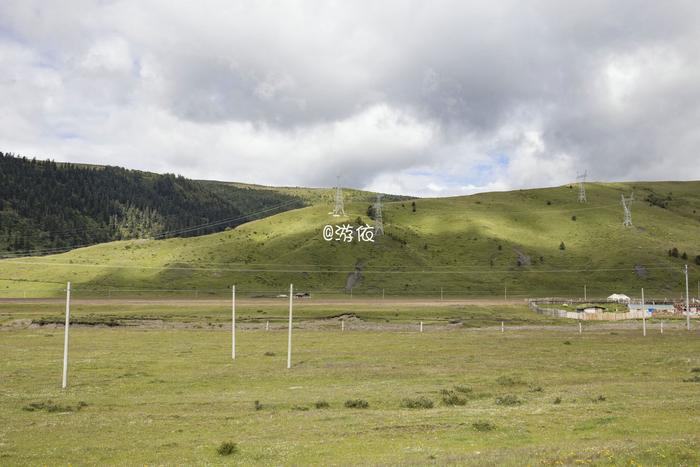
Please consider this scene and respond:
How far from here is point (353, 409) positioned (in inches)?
1071

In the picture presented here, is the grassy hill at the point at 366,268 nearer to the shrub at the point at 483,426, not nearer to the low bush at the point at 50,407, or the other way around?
the low bush at the point at 50,407

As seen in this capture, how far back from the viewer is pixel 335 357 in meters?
49.2

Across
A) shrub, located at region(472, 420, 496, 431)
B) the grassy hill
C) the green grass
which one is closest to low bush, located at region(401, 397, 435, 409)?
shrub, located at region(472, 420, 496, 431)

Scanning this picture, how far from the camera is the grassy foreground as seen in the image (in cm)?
1864

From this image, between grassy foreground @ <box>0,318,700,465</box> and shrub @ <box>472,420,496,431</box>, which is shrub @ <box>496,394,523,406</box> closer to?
grassy foreground @ <box>0,318,700,465</box>

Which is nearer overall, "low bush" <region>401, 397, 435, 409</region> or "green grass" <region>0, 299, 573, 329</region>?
"low bush" <region>401, 397, 435, 409</region>

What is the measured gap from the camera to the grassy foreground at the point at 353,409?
1864 centimetres

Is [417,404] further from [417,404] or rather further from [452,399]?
[452,399]

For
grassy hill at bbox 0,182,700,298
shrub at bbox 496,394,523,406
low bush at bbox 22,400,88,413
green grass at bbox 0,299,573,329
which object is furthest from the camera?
grassy hill at bbox 0,182,700,298

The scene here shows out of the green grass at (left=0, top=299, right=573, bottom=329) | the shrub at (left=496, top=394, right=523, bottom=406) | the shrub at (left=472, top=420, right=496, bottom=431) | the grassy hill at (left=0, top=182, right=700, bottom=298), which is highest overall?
the grassy hill at (left=0, top=182, right=700, bottom=298)

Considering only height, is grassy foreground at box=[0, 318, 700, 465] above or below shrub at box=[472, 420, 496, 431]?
below

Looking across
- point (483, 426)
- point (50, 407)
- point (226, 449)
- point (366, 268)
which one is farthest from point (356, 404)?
point (366, 268)

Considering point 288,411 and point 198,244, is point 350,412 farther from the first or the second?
point 198,244

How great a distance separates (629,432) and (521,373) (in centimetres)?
1827
